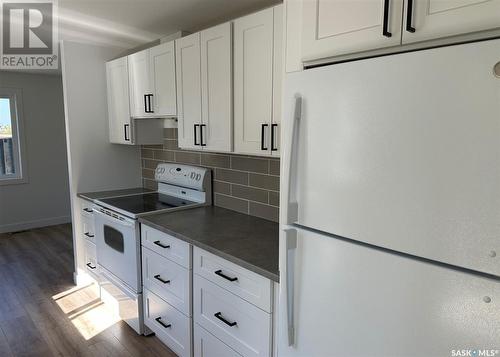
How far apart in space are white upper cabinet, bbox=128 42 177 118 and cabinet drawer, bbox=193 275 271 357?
4.29 ft

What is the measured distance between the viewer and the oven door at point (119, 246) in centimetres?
242

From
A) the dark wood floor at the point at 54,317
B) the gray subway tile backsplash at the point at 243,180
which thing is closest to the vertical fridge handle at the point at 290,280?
the gray subway tile backsplash at the point at 243,180

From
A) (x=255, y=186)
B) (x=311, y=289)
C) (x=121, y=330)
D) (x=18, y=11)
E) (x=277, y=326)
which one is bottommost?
(x=121, y=330)

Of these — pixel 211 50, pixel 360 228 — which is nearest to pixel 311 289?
pixel 360 228

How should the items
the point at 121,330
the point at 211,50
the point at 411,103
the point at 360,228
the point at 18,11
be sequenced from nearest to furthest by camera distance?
1. the point at 411,103
2. the point at 360,228
3. the point at 211,50
4. the point at 18,11
5. the point at 121,330

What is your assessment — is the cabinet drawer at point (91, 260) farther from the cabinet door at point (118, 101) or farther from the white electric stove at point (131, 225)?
the cabinet door at point (118, 101)

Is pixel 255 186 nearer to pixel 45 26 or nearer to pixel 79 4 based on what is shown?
pixel 79 4

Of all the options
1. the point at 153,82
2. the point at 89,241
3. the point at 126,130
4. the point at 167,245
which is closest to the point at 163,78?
the point at 153,82

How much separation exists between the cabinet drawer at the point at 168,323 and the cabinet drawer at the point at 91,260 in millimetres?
854

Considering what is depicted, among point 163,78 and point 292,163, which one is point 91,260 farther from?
point 292,163

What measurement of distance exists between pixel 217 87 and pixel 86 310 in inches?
84.1

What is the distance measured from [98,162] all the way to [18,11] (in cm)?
136

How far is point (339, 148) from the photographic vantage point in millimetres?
1108

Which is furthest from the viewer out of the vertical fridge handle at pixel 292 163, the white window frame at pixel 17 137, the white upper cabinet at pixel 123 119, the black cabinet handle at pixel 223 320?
the white window frame at pixel 17 137
